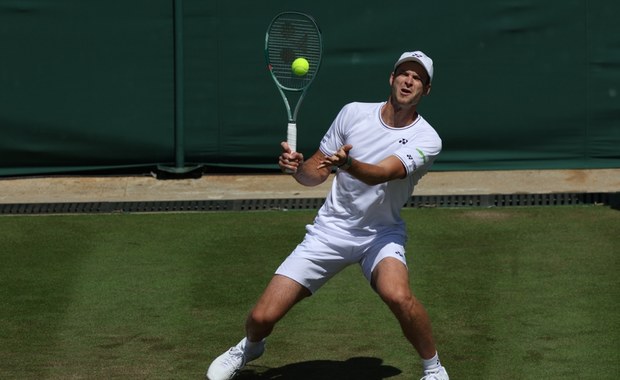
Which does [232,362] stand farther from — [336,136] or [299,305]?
[299,305]

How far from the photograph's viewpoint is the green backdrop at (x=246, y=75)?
11961 mm

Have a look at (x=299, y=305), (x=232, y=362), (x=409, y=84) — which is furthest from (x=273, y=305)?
(x=299, y=305)

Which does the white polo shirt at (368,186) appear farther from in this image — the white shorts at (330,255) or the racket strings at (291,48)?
the racket strings at (291,48)

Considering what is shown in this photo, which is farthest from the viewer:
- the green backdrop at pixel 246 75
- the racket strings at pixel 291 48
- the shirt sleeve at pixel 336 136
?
the green backdrop at pixel 246 75

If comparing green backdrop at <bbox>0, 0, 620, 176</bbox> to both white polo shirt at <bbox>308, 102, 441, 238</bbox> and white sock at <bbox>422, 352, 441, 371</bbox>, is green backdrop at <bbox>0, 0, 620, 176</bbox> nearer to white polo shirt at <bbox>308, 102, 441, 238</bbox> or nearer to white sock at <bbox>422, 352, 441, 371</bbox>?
white polo shirt at <bbox>308, 102, 441, 238</bbox>

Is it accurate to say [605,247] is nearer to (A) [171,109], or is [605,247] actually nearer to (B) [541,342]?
(B) [541,342]

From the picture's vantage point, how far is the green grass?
7379 millimetres

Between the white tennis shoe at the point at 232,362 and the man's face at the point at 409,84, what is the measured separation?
1466 mm

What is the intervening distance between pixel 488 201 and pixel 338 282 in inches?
104

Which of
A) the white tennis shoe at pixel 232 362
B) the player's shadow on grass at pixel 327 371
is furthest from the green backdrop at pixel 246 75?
the white tennis shoe at pixel 232 362

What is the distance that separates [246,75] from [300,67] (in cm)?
476

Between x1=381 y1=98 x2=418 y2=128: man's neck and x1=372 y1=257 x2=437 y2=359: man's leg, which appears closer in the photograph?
x1=372 y1=257 x2=437 y2=359: man's leg

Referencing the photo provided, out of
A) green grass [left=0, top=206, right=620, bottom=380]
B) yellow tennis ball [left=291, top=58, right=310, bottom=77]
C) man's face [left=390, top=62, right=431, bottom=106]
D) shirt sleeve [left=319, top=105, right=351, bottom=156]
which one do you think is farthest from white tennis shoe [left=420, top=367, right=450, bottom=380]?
yellow tennis ball [left=291, top=58, right=310, bottom=77]

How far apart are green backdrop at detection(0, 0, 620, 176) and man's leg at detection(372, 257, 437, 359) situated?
5.40 metres
